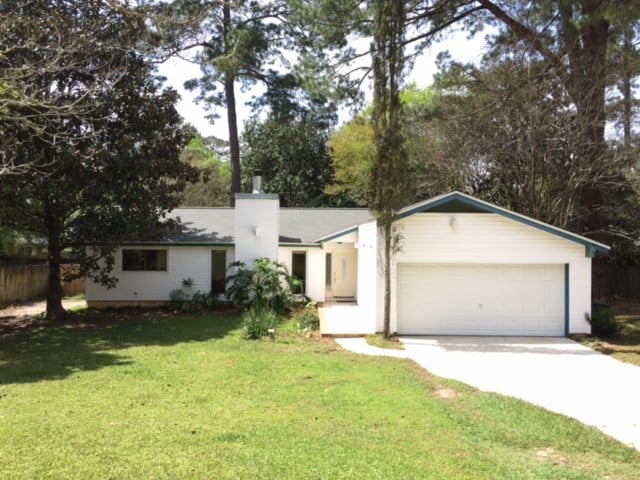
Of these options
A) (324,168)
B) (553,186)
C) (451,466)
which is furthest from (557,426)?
(324,168)

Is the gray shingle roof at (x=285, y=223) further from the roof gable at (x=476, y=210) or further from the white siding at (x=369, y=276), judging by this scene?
the roof gable at (x=476, y=210)

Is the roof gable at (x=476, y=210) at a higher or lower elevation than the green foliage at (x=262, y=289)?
higher

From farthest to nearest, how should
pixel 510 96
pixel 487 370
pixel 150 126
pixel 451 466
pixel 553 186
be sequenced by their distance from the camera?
1. pixel 553 186
2. pixel 510 96
3. pixel 150 126
4. pixel 487 370
5. pixel 451 466

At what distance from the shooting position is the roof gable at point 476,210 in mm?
13664

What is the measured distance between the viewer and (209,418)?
6.45 metres

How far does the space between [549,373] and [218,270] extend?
1311 centimetres

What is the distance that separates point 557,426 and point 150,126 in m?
13.8

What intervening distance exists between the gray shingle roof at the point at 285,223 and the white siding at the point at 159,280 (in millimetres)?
563

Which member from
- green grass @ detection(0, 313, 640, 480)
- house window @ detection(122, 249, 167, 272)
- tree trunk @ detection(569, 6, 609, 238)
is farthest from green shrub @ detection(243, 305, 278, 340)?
tree trunk @ detection(569, 6, 609, 238)

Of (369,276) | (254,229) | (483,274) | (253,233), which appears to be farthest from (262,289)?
(483,274)

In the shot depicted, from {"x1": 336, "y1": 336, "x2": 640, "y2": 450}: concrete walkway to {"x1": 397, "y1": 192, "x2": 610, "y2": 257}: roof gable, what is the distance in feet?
8.92

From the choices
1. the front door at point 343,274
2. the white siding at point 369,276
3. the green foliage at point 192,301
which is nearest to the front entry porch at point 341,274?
the front door at point 343,274

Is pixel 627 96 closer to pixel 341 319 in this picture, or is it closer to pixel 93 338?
pixel 341 319

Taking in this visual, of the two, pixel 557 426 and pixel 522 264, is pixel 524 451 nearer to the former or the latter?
pixel 557 426
